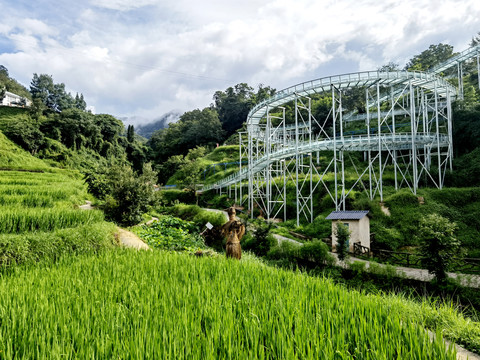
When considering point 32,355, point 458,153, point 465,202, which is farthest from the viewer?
point 458,153

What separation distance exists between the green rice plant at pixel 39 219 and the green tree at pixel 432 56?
50.7 m

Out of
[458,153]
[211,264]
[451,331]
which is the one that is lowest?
[451,331]

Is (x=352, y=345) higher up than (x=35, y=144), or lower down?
lower down

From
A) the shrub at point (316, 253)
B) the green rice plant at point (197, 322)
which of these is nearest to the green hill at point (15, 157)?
the shrub at point (316, 253)

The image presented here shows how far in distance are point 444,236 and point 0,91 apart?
80651mm

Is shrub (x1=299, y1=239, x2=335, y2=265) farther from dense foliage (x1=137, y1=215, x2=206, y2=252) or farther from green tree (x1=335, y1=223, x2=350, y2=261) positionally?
dense foliage (x1=137, y1=215, x2=206, y2=252)

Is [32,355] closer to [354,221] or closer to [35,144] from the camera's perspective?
[354,221]

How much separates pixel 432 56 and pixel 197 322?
57.5 metres

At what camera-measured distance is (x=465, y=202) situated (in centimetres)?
1778

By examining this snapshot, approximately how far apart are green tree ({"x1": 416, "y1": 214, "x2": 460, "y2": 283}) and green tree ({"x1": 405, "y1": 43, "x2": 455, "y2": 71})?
42.6 meters

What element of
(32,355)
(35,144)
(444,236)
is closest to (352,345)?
(32,355)

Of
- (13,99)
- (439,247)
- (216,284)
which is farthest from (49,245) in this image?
(13,99)

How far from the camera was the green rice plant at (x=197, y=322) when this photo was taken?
253 cm

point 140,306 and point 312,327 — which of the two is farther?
point 140,306
